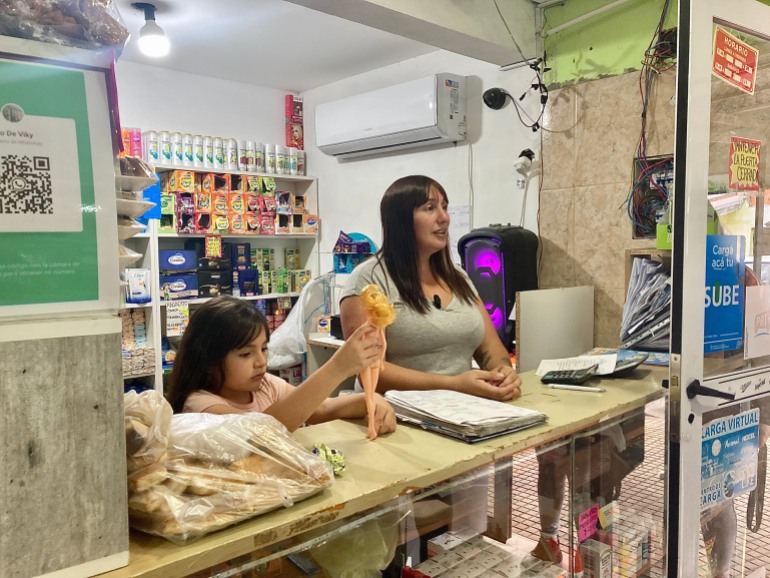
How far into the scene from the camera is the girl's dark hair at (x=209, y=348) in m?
1.38

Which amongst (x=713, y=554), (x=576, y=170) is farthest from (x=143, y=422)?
(x=576, y=170)

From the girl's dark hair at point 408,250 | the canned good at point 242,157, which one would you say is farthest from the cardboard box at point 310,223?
the girl's dark hair at point 408,250

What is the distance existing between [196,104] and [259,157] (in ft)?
1.98

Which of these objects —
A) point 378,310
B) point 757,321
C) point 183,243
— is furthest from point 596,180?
point 183,243

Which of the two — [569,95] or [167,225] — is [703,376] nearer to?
[569,95]

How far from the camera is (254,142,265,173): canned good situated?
182 inches

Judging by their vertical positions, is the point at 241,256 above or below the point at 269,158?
below

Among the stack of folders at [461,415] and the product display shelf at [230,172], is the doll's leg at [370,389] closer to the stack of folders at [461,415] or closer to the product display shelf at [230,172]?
the stack of folders at [461,415]

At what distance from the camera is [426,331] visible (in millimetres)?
1759

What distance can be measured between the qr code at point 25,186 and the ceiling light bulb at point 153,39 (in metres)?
2.94

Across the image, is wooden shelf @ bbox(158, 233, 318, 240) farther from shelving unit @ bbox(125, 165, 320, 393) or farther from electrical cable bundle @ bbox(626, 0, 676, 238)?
electrical cable bundle @ bbox(626, 0, 676, 238)

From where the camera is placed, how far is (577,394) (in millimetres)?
1666

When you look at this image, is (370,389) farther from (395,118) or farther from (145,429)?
(395,118)

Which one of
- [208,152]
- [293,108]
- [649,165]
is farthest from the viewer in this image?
[293,108]
